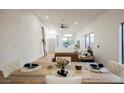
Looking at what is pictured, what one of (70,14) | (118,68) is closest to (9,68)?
(118,68)

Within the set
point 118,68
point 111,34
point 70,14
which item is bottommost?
point 118,68


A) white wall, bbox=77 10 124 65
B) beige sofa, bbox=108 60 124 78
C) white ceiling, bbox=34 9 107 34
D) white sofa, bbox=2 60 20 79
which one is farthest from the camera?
white ceiling, bbox=34 9 107 34

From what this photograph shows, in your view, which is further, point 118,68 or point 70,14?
point 70,14

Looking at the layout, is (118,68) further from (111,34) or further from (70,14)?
(70,14)

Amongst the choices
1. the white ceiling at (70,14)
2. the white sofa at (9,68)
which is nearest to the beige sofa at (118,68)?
the white sofa at (9,68)

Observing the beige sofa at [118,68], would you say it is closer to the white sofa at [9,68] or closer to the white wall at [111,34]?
the white wall at [111,34]

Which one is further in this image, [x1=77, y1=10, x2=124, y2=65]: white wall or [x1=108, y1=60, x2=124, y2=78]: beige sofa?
[x1=77, y1=10, x2=124, y2=65]: white wall

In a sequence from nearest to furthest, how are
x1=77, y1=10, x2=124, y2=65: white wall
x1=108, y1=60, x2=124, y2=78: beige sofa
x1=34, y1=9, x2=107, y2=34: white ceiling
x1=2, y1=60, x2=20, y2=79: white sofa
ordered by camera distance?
x1=2, y1=60, x2=20, y2=79: white sofa
x1=108, y1=60, x2=124, y2=78: beige sofa
x1=77, y1=10, x2=124, y2=65: white wall
x1=34, y1=9, x2=107, y2=34: white ceiling

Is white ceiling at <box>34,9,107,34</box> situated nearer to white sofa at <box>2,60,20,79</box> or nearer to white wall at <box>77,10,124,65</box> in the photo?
white wall at <box>77,10,124,65</box>

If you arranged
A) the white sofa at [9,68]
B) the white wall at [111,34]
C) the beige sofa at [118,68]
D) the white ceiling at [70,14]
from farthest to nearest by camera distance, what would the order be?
1. the white ceiling at [70,14]
2. the white wall at [111,34]
3. the beige sofa at [118,68]
4. the white sofa at [9,68]

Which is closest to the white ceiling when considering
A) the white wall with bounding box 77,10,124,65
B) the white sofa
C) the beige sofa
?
the white wall with bounding box 77,10,124,65

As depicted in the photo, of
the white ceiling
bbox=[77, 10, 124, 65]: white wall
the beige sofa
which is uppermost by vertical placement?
the white ceiling

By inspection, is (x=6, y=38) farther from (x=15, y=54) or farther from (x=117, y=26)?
(x=117, y=26)
